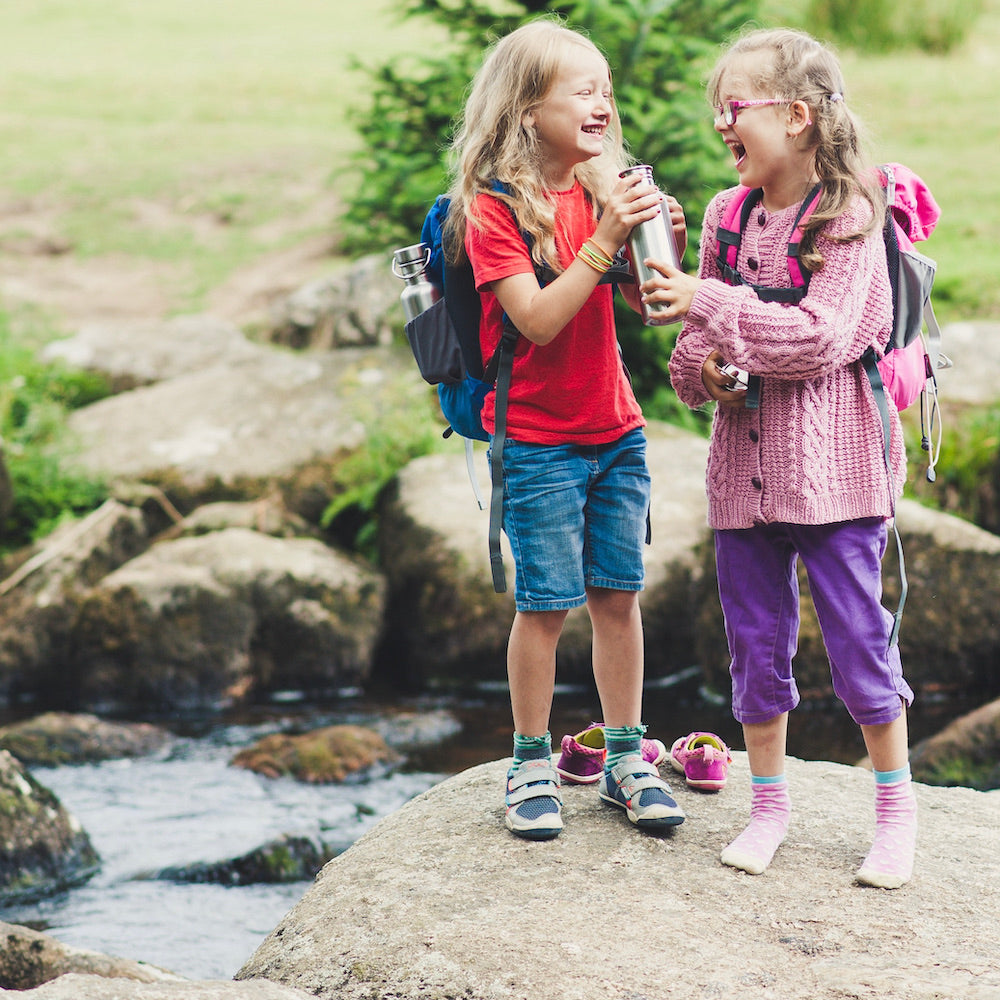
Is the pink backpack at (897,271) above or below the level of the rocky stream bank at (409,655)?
above

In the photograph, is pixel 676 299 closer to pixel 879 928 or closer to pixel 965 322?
pixel 879 928

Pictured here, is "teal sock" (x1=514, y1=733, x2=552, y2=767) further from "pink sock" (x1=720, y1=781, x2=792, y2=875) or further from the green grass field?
the green grass field

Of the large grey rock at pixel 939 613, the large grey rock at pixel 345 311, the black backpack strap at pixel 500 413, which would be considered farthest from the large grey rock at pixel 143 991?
the large grey rock at pixel 345 311

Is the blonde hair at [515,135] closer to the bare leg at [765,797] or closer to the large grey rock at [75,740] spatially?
the bare leg at [765,797]

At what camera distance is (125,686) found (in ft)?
22.0

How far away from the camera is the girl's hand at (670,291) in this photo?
2.76 m

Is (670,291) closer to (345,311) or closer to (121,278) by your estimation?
(345,311)

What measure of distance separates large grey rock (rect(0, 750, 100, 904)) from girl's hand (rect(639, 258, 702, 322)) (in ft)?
10.6

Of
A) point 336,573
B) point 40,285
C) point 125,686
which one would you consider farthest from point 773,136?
point 40,285

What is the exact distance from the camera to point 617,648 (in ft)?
10.4

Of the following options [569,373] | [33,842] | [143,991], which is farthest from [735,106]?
[33,842]

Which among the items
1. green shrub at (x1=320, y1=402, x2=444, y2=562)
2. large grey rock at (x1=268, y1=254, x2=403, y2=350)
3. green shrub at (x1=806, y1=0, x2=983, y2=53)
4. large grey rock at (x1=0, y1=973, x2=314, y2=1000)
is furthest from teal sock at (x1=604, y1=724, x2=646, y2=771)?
green shrub at (x1=806, y1=0, x2=983, y2=53)

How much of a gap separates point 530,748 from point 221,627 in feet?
12.6

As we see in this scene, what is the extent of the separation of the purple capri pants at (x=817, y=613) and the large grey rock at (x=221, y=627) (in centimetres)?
407
